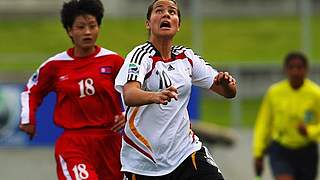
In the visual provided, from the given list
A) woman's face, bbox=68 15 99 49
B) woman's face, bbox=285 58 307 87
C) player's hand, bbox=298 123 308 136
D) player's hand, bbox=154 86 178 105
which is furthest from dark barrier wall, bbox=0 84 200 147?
player's hand, bbox=154 86 178 105

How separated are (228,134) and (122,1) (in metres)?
19.2

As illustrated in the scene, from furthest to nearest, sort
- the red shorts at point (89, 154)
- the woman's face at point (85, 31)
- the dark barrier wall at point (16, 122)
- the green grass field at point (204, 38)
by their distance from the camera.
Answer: the green grass field at point (204, 38), the dark barrier wall at point (16, 122), the woman's face at point (85, 31), the red shorts at point (89, 154)

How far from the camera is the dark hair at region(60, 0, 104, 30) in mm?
8422

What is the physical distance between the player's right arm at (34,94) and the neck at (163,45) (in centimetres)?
153

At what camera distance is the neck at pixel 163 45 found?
7.18 metres

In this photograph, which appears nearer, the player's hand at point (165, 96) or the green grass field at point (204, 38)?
the player's hand at point (165, 96)

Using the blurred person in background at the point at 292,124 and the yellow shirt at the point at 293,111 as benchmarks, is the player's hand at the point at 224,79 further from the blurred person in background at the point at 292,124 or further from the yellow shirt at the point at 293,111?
the yellow shirt at the point at 293,111

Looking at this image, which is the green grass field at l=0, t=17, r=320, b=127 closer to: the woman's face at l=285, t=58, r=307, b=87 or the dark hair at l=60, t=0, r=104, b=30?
the woman's face at l=285, t=58, r=307, b=87

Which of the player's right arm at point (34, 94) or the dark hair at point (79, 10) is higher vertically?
the dark hair at point (79, 10)

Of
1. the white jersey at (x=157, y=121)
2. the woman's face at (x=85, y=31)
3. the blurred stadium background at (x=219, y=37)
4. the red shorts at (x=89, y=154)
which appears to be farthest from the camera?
the blurred stadium background at (x=219, y=37)

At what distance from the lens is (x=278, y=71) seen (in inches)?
1056

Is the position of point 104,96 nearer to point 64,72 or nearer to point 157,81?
point 64,72

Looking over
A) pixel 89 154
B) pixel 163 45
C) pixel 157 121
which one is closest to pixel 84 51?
pixel 89 154

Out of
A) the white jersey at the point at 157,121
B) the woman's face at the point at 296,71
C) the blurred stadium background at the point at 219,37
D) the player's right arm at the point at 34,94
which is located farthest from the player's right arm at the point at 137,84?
the blurred stadium background at the point at 219,37
